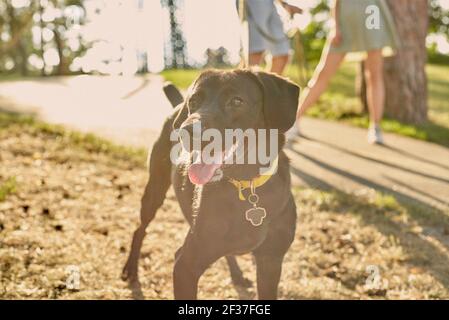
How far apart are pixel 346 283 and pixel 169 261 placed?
1311 mm

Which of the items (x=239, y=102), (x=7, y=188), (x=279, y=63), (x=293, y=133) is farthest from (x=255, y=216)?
(x=293, y=133)

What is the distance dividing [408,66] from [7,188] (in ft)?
19.5

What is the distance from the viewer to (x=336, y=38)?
22.1 ft

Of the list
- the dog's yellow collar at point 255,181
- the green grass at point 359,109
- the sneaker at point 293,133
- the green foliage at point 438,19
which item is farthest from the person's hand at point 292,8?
the green foliage at point 438,19

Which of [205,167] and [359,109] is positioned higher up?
[205,167]

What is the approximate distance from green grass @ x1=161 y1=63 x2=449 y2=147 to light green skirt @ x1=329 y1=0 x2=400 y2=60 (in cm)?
196

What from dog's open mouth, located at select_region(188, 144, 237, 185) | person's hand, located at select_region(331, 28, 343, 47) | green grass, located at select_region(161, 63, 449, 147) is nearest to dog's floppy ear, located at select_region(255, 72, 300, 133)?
dog's open mouth, located at select_region(188, 144, 237, 185)

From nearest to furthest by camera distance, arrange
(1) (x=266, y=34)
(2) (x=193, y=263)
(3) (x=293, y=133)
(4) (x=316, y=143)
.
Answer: (2) (x=193, y=263)
(1) (x=266, y=34)
(3) (x=293, y=133)
(4) (x=316, y=143)

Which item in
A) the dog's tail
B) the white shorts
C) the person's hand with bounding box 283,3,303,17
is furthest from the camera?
the white shorts

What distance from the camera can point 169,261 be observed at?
4.50 meters

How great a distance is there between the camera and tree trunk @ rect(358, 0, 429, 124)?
8664 mm

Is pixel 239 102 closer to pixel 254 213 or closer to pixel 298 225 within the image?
pixel 254 213

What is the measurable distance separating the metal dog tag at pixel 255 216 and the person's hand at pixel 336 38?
4.23 m

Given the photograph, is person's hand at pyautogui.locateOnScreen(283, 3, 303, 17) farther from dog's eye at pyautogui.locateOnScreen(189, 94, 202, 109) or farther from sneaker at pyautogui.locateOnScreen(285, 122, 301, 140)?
sneaker at pyautogui.locateOnScreen(285, 122, 301, 140)
